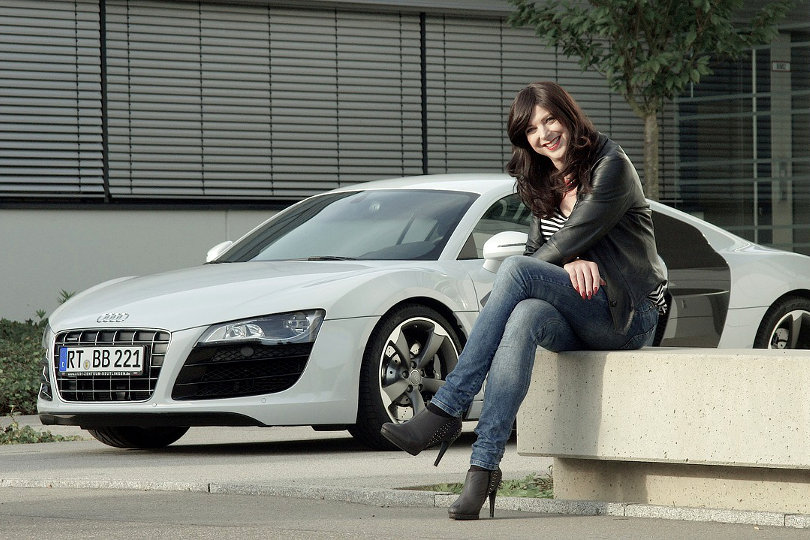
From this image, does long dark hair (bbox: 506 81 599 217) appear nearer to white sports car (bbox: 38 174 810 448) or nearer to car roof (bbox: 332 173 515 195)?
white sports car (bbox: 38 174 810 448)

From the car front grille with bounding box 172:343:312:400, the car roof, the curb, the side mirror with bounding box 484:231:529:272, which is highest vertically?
the car roof

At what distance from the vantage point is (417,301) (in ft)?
25.4

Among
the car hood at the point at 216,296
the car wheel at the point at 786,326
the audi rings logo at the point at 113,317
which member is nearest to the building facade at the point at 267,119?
the car hood at the point at 216,296

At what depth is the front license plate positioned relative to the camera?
7312 millimetres

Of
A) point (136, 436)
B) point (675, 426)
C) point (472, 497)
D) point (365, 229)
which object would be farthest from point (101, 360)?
point (675, 426)

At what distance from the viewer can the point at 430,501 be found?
5445mm

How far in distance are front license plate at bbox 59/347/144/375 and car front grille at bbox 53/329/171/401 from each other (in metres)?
0.02

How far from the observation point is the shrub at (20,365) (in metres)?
10.5

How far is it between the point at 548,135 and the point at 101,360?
297cm

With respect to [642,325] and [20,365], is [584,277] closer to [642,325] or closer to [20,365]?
[642,325]

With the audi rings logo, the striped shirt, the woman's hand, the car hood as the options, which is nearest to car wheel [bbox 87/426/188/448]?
the car hood

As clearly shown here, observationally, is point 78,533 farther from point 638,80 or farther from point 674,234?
point 638,80

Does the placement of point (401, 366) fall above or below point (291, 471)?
above

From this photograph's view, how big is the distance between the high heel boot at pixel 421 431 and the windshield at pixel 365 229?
112 inches
